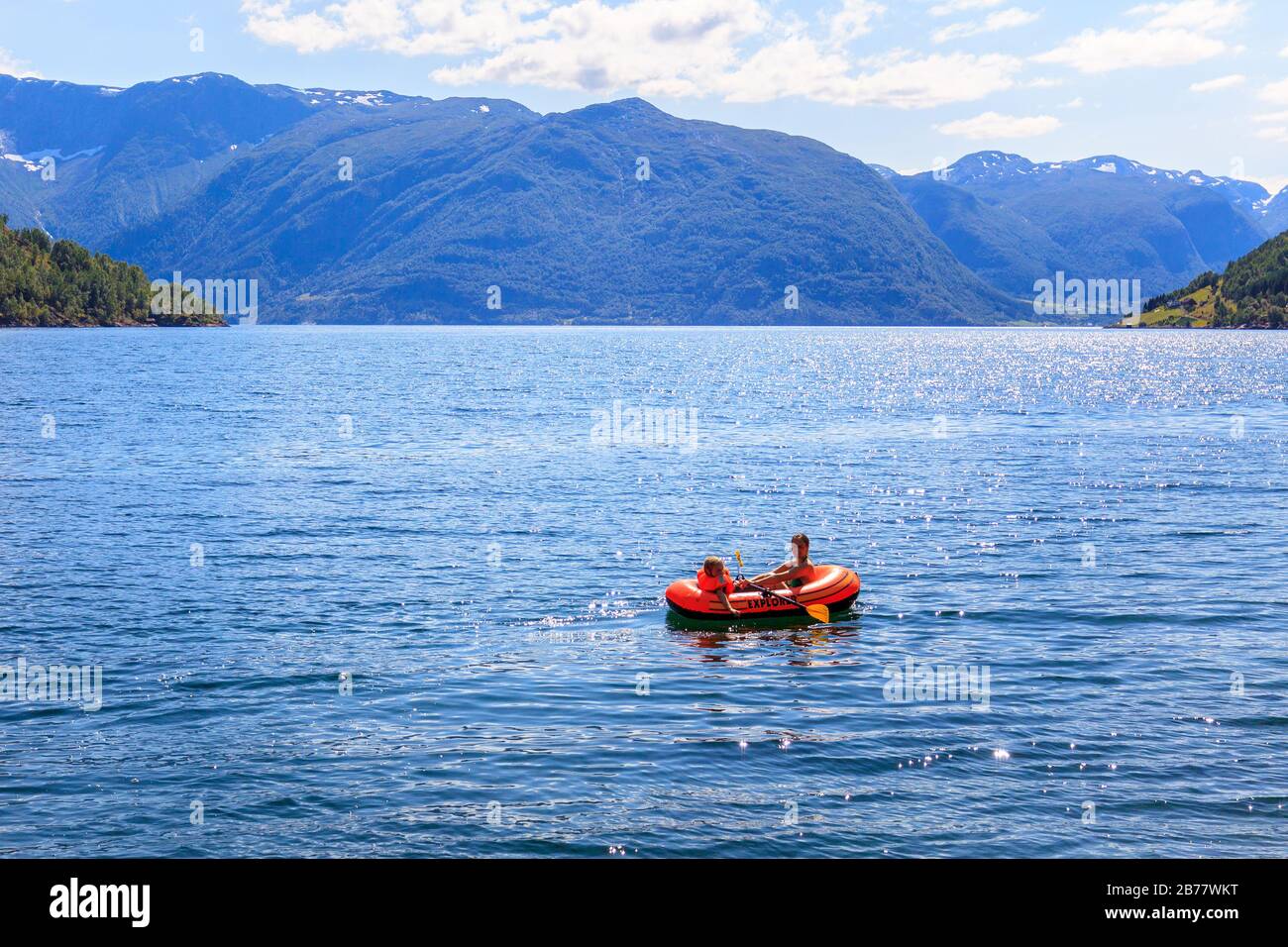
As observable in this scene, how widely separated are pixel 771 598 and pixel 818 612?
1389mm

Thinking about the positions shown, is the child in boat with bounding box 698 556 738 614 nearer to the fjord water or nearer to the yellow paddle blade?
the fjord water

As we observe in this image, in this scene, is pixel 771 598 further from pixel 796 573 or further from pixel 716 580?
pixel 716 580

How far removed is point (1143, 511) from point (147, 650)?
41848mm

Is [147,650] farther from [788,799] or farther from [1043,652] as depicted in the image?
[1043,652]

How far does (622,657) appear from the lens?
27.8 metres

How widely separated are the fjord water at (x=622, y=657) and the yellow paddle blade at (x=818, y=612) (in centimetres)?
62

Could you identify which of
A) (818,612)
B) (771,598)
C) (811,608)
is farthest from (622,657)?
(818,612)

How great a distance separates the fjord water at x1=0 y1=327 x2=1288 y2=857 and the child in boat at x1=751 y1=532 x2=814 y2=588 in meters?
1.58

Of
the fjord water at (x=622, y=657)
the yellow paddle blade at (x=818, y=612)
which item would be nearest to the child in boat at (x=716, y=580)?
the fjord water at (x=622, y=657)

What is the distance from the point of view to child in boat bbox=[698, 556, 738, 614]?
3067cm

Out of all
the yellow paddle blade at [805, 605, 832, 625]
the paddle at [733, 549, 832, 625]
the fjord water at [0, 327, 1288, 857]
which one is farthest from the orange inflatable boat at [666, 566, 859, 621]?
the fjord water at [0, 327, 1288, 857]

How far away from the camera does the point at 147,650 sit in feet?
91.0

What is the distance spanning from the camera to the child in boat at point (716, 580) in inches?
1208
